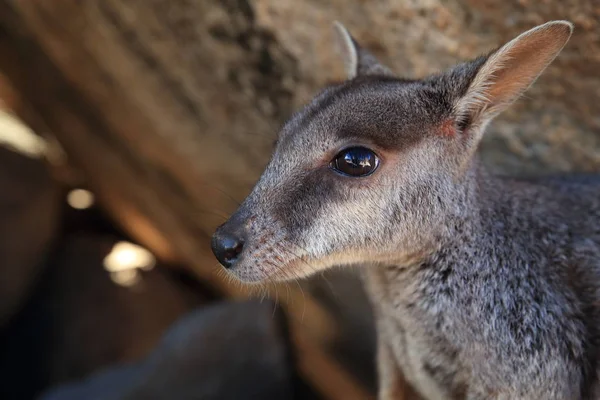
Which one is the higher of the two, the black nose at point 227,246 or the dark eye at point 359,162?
the dark eye at point 359,162

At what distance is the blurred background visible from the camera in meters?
3.10

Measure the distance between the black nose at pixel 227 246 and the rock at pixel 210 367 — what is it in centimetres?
201

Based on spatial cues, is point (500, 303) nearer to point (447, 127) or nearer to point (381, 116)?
point (447, 127)

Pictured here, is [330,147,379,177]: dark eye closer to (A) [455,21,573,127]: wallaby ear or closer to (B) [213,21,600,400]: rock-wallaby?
(B) [213,21,600,400]: rock-wallaby

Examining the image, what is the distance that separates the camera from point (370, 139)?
7.57 ft

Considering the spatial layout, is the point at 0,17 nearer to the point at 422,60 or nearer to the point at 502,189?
the point at 422,60

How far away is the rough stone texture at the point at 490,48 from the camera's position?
2.79 meters

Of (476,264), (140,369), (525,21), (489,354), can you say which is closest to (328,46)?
(525,21)

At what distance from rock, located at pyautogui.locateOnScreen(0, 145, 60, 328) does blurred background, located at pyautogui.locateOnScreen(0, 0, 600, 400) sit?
0.01 metres

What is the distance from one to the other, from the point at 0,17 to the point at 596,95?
4546mm

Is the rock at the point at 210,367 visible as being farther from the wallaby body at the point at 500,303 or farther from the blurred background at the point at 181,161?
the wallaby body at the point at 500,303

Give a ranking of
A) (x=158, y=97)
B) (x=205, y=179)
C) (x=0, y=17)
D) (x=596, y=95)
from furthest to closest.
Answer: (x=0, y=17), (x=205, y=179), (x=158, y=97), (x=596, y=95)

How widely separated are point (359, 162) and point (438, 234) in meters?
0.42

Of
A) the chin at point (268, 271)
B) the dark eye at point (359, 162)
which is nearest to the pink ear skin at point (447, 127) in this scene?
the dark eye at point (359, 162)
